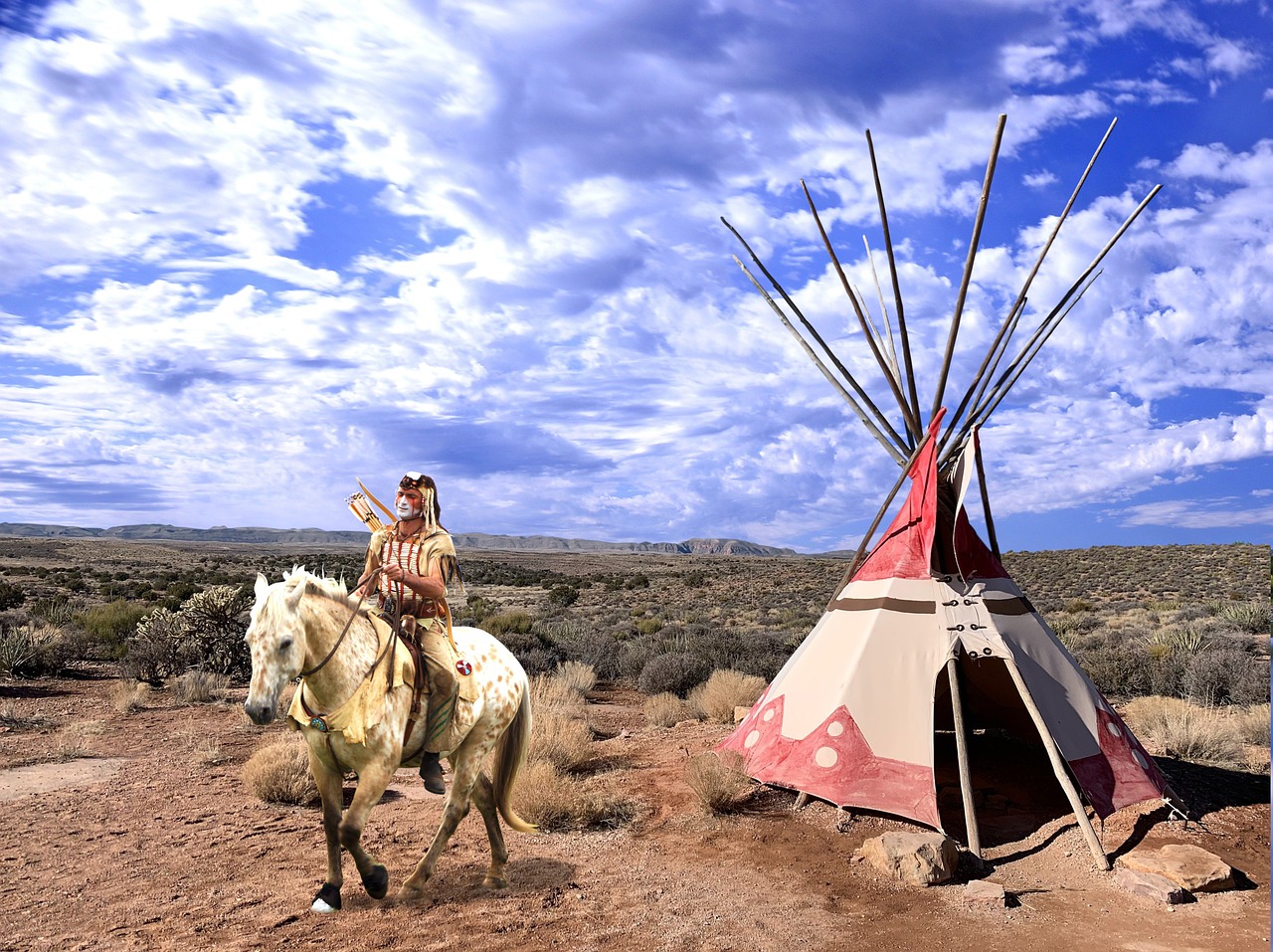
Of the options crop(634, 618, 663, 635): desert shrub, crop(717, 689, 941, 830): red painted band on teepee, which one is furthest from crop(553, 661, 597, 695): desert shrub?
crop(634, 618, 663, 635): desert shrub

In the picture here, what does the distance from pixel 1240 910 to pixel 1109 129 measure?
706 centimetres

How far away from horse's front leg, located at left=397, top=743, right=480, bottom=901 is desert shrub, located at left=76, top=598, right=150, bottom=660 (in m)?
15.2

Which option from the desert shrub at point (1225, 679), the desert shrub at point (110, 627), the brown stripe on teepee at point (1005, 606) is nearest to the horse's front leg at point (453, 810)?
the brown stripe on teepee at point (1005, 606)

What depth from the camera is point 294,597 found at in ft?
14.1

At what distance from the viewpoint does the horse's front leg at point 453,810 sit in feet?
16.7

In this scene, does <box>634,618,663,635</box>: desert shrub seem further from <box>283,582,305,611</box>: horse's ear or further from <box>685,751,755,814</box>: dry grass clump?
<box>283,582,305,611</box>: horse's ear

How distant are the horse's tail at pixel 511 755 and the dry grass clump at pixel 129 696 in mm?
10065

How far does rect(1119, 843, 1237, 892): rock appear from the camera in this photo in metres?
6.32

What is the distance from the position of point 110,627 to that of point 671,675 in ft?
42.1

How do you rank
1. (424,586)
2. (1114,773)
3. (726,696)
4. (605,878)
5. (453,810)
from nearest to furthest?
1. (424,586)
2. (453,810)
3. (605,878)
4. (1114,773)
5. (726,696)

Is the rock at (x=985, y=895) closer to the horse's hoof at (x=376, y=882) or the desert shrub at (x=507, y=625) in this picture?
the horse's hoof at (x=376, y=882)

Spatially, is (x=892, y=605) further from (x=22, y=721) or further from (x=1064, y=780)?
(x=22, y=721)

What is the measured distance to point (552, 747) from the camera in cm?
894

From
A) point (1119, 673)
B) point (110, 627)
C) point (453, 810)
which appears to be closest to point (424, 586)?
point (453, 810)
